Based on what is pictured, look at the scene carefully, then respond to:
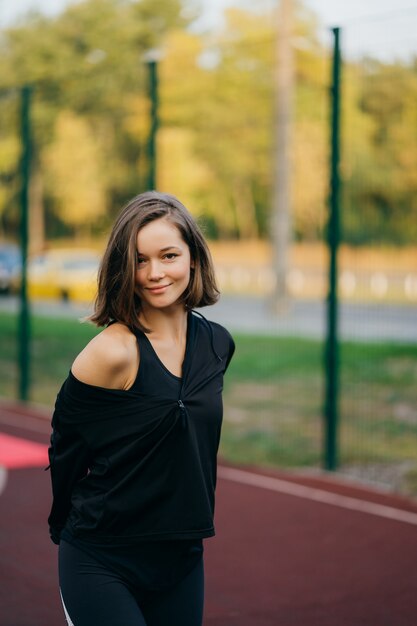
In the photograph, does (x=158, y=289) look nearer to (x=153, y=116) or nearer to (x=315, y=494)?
(x=315, y=494)

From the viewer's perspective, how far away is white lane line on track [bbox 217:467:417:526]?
642 centimetres

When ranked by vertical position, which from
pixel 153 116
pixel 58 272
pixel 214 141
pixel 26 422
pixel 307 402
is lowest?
pixel 26 422

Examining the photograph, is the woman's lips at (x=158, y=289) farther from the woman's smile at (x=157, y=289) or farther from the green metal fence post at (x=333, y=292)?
the green metal fence post at (x=333, y=292)

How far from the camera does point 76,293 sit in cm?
1628

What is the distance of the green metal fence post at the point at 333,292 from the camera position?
7.29 m

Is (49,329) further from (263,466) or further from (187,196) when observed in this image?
(263,466)

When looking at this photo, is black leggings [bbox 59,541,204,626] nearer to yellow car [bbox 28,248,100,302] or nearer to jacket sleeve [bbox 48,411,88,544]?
jacket sleeve [bbox 48,411,88,544]

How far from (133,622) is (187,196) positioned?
10369 mm

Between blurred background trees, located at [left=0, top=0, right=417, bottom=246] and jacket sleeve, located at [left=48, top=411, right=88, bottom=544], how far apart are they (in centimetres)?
480

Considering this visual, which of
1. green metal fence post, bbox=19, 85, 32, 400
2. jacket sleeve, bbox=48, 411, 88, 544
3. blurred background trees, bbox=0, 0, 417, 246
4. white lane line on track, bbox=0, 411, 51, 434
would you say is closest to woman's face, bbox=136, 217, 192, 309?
jacket sleeve, bbox=48, 411, 88, 544

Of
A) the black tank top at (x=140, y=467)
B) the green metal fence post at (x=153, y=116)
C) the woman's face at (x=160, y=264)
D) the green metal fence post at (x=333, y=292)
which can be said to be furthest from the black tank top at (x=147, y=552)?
the green metal fence post at (x=153, y=116)

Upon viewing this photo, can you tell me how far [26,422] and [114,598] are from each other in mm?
7604

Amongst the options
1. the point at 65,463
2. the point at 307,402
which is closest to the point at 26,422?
the point at 307,402

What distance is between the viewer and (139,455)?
2506 mm
